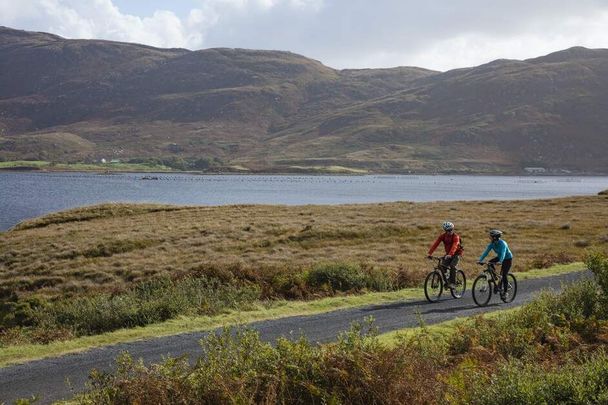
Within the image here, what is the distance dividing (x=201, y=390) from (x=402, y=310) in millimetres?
12823

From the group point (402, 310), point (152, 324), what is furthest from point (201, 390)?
point (402, 310)

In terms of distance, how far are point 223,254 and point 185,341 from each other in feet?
71.1

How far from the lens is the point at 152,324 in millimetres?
19016

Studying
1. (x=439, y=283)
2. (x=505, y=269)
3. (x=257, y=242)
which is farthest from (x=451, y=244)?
(x=257, y=242)

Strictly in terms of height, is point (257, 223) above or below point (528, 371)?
below

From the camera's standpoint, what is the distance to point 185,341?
16.6 m

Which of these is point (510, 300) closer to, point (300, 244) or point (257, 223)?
point (300, 244)

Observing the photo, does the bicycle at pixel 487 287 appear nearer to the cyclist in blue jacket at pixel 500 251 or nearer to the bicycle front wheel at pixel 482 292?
the bicycle front wheel at pixel 482 292

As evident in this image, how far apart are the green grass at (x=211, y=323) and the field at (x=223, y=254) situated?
43.5 inches

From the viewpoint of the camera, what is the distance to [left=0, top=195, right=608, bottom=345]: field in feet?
73.4

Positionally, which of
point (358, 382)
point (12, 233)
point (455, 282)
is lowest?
point (12, 233)

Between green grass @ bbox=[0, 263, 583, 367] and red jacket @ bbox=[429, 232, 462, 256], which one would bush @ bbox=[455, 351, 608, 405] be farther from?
red jacket @ bbox=[429, 232, 462, 256]

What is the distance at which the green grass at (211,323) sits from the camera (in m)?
15.8

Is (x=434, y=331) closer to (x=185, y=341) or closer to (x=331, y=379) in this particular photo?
(x=185, y=341)
